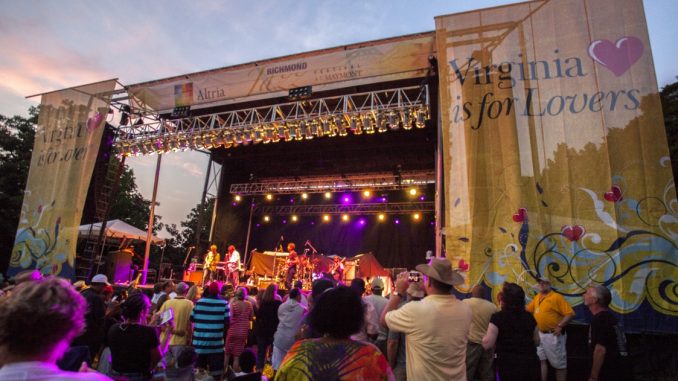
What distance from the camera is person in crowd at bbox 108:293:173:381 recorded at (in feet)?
9.43

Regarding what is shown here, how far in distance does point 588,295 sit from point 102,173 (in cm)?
1264

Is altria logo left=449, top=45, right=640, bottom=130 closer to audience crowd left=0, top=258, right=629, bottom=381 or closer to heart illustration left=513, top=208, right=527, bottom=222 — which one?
heart illustration left=513, top=208, right=527, bottom=222

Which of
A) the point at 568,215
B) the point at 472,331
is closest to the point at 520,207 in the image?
the point at 568,215

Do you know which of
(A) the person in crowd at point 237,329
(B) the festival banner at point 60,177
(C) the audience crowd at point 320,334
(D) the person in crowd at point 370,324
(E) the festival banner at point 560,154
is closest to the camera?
(C) the audience crowd at point 320,334

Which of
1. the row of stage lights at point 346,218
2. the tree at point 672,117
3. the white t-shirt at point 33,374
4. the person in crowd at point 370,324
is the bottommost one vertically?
the person in crowd at point 370,324

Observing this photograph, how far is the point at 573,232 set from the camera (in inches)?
229

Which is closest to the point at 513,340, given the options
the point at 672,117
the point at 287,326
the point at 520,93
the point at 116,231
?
the point at 287,326

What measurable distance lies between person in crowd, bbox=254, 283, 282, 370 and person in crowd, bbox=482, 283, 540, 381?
9.72 feet

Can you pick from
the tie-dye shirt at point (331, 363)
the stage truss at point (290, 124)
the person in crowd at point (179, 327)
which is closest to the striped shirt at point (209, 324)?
the person in crowd at point (179, 327)

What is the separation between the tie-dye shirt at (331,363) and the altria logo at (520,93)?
18.9 feet

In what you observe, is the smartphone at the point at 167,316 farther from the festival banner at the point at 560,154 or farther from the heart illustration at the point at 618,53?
the heart illustration at the point at 618,53

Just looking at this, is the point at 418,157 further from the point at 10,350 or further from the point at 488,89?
the point at 10,350

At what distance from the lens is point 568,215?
5.89 m

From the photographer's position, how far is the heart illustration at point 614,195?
5707 millimetres
